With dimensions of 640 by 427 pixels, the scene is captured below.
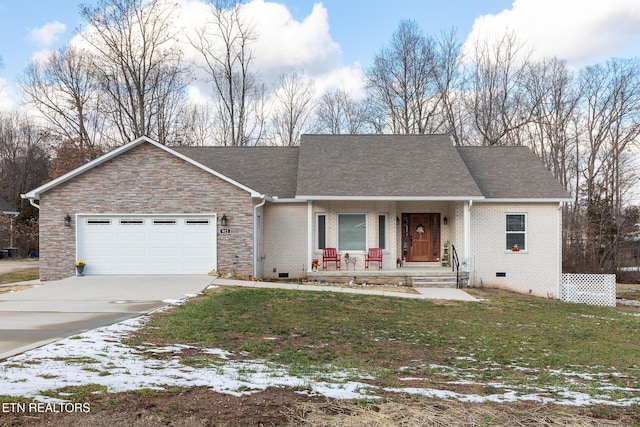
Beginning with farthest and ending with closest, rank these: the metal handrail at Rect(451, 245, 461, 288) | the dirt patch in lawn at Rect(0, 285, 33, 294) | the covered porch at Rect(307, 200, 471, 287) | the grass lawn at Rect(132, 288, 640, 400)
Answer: the covered porch at Rect(307, 200, 471, 287), the metal handrail at Rect(451, 245, 461, 288), the dirt patch in lawn at Rect(0, 285, 33, 294), the grass lawn at Rect(132, 288, 640, 400)

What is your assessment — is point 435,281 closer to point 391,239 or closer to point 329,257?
point 391,239

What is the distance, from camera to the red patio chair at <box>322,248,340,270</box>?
18141 mm

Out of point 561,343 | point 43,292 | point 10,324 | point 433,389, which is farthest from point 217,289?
point 433,389

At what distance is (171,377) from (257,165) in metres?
15.9

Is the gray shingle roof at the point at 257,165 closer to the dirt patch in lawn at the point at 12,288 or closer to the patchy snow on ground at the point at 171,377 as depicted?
the dirt patch in lawn at the point at 12,288

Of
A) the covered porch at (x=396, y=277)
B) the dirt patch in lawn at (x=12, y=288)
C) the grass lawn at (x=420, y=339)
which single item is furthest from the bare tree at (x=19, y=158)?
the grass lawn at (x=420, y=339)

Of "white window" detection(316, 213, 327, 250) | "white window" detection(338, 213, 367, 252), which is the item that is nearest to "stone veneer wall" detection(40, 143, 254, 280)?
"white window" detection(316, 213, 327, 250)

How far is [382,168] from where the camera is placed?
19172mm

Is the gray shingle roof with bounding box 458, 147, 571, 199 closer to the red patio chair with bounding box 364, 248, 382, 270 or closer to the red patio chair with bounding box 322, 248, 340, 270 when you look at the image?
the red patio chair with bounding box 364, 248, 382, 270

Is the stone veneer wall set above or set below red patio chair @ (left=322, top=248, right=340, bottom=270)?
above

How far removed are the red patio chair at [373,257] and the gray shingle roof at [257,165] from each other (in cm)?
347

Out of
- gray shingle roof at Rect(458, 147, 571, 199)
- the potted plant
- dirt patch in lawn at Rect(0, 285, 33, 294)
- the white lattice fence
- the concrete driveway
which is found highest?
gray shingle roof at Rect(458, 147, 571, 199)

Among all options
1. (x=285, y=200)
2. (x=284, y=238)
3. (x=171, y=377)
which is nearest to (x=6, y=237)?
(x=284, y=238)

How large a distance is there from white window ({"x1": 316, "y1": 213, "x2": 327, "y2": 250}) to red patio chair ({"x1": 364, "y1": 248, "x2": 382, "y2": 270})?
158cm
